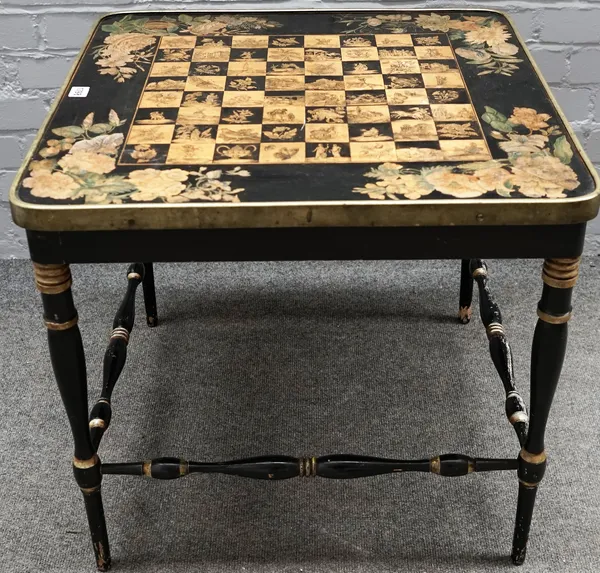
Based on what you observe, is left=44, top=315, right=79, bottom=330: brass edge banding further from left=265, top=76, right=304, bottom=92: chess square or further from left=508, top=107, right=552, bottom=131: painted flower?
left=508, top=107, right=552, bottom=131: painted flower

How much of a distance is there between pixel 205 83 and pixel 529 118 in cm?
48

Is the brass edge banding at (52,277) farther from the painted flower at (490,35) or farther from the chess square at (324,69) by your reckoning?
the painted flower at (490,35)

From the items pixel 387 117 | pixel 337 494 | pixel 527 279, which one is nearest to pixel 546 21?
pixel 527 279

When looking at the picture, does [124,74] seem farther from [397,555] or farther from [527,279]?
[527,279]

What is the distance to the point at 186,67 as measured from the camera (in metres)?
1.46

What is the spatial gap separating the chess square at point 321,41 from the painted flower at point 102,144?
422 mm

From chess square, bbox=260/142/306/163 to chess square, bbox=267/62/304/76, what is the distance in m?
0.24

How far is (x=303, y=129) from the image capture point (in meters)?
1.28

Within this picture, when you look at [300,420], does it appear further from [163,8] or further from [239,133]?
[163,8]

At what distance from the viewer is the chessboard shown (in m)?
1.23

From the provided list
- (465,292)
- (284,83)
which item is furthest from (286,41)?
(465,292)

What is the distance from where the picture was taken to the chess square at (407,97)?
4.44 feet

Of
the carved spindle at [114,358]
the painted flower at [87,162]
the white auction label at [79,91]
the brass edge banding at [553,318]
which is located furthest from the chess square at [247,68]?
the brass edge banding at [553,318]

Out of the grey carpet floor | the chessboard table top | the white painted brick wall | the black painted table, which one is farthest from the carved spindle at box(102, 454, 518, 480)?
the white painted brick wall
